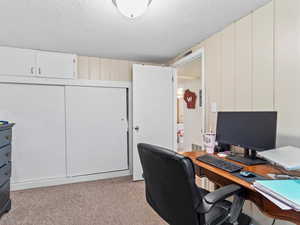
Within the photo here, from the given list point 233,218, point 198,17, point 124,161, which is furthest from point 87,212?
point 198,17

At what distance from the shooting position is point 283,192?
851 millimetres

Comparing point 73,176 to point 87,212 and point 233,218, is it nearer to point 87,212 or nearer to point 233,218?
point 87,212

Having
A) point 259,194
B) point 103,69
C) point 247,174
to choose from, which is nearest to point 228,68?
point 247,174

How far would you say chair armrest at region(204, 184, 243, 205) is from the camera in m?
0.95

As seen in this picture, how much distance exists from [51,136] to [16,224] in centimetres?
129

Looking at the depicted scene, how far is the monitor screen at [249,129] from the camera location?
136 centimetres

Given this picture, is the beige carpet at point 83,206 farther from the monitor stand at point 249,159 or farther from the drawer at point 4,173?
the monitor stand at point 249,159

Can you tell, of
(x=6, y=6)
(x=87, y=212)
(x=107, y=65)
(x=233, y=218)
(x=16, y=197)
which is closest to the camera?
(x=233, y=218)

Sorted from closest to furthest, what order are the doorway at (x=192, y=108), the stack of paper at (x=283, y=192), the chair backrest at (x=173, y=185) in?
the stack of paper at (x=283, y=192) < the chair backrest at (x=173, y=185) < the doorway at (x=192, y=108)

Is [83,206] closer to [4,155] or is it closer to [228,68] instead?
[4,155]

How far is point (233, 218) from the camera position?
1057 millimetres

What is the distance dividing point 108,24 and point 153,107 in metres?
1.55

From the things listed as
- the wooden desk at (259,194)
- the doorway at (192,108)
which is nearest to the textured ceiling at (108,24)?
the wooden desk at (259,194)

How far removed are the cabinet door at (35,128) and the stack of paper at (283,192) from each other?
284cm
